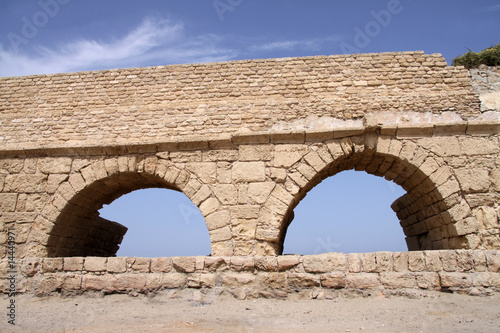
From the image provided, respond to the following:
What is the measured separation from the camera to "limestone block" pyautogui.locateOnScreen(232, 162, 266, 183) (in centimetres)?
619

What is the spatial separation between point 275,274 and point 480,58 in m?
5.65

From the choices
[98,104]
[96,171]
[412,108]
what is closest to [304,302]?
[412,108]

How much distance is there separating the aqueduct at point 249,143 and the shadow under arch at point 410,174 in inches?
0.9

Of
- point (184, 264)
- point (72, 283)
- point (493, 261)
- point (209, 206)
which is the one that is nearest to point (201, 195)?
point (209, 206)

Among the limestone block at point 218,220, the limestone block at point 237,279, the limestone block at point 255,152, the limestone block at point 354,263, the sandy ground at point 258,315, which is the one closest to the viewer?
the sandy ground at point 258,315

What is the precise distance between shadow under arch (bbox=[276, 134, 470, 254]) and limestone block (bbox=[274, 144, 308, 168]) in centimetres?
9

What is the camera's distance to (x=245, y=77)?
690 cm

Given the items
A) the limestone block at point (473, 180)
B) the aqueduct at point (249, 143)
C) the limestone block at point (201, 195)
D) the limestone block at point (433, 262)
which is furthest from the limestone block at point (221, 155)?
the limestone block at point (473, 180)

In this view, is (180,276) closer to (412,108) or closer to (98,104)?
(98,104)

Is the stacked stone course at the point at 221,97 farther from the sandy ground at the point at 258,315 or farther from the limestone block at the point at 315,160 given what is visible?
the sandy ground at the point at 258,315

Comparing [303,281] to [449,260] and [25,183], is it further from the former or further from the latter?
[25,183]

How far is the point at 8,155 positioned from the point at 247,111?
4.14m

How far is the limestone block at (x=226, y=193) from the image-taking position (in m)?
6.12

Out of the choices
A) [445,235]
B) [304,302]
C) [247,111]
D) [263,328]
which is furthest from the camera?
[247,111]
